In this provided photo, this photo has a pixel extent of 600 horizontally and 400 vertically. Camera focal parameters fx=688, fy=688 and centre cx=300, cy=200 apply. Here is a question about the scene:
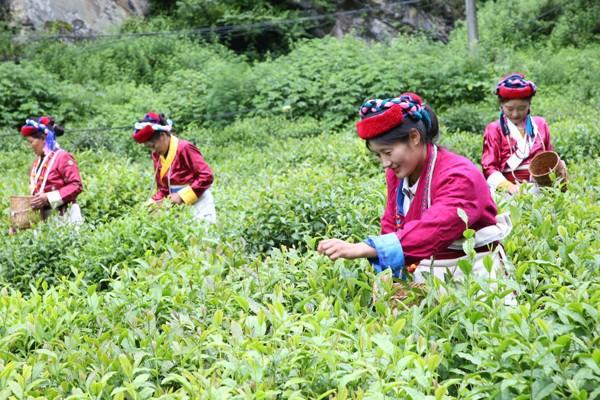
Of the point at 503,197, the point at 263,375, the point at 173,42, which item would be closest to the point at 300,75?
the point at 173,42

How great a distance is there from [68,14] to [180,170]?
1606 centimetres

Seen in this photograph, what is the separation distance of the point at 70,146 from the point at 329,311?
1168 cm

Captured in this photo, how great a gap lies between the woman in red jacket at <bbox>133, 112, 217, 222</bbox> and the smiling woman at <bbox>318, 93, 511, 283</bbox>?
122 inches

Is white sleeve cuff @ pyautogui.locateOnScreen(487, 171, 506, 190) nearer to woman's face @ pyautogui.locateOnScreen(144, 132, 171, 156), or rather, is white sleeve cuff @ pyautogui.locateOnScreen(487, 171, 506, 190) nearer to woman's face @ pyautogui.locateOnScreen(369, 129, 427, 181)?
woman's face @ pyautogui.locateOnScreen(369, 129, 427, 181)

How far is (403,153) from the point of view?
2.69 m

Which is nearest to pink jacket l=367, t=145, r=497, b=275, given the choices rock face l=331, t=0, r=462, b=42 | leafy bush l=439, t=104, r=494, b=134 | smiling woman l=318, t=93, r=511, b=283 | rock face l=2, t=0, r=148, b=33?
smiling woman l=318, t=93, r=511, b=283

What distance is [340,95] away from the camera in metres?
15.3

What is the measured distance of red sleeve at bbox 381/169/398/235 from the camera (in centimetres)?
297

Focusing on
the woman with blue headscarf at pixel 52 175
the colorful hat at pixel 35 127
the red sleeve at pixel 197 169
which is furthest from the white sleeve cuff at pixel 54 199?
the red sleeve at pixel 197 169

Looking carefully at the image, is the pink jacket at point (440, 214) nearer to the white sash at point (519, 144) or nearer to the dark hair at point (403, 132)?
the dark hair at point (403, 132)

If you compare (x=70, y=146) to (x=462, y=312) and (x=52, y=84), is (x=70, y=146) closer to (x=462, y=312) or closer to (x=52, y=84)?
(x=52, y=84)

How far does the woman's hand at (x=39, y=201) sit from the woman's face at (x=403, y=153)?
4.05 m

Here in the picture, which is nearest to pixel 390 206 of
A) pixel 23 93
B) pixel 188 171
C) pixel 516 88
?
pixel 516 88

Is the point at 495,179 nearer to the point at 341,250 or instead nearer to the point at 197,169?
the point at 197,169
